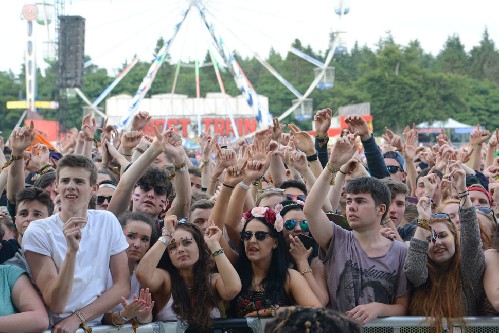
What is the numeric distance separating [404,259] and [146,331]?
1.45m

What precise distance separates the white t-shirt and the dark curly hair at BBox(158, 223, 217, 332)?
36cm

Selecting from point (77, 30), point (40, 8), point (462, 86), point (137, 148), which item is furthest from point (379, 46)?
point (137, 148)

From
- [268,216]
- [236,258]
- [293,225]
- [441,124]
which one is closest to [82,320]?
[236,258]

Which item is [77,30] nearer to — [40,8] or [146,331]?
[40,8]

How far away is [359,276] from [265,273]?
1.70ft

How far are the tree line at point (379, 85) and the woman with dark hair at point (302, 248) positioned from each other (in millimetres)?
37272

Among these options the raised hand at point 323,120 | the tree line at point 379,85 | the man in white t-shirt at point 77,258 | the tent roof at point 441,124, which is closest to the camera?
the man in white t-shirt at point 77,258

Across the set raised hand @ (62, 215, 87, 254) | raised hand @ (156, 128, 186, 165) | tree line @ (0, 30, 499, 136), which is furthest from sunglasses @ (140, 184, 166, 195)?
tree line @ (0, 30, 499, 136)

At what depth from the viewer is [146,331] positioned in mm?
4605

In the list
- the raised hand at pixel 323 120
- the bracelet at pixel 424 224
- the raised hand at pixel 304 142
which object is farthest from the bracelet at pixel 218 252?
the raised hand at pixel 304 142

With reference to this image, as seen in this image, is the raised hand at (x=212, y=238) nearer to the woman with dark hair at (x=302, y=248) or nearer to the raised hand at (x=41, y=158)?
the woman with dark hair at (x=302, y=248)

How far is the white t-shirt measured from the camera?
4.66m

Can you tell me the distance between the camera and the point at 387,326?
186 inches

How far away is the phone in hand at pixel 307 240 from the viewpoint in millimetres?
5461
